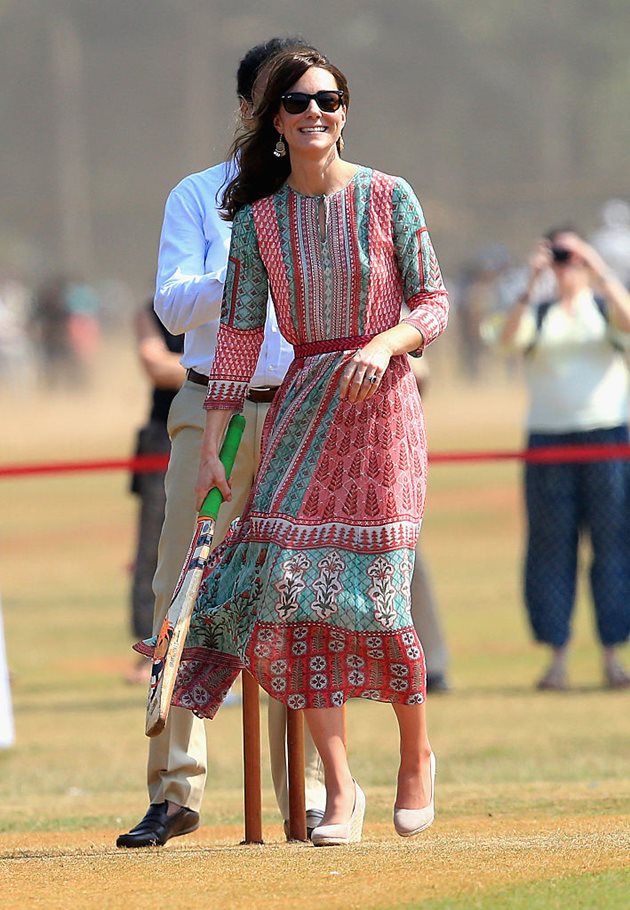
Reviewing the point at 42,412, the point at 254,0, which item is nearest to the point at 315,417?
the point at 42,412

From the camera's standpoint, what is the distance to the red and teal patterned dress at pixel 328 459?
4621mm

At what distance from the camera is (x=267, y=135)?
4.84 meters

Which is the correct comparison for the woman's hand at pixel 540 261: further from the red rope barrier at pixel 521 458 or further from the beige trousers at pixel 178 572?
the beige trousers at pixel 178 572

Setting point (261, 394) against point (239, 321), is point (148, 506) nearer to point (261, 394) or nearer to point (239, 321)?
point (261, 394)

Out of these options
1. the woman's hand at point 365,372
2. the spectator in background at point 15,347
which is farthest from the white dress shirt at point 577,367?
the spectator in background at point 15,347

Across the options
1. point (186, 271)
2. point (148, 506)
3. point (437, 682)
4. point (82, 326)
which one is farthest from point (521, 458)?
point (82, 326)

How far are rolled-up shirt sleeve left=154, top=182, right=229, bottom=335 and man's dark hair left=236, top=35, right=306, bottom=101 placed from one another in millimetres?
335

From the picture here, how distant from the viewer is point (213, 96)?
58.4 metres

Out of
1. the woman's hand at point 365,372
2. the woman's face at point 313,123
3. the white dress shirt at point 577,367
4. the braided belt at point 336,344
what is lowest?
the white dress shirt at point 577,367

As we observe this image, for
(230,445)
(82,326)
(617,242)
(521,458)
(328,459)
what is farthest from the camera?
(82,326)

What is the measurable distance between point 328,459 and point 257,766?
34.7 inches

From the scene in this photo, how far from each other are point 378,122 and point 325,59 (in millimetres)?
54877

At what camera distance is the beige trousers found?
17.2 ft

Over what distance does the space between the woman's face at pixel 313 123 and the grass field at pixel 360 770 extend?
5.80ft
